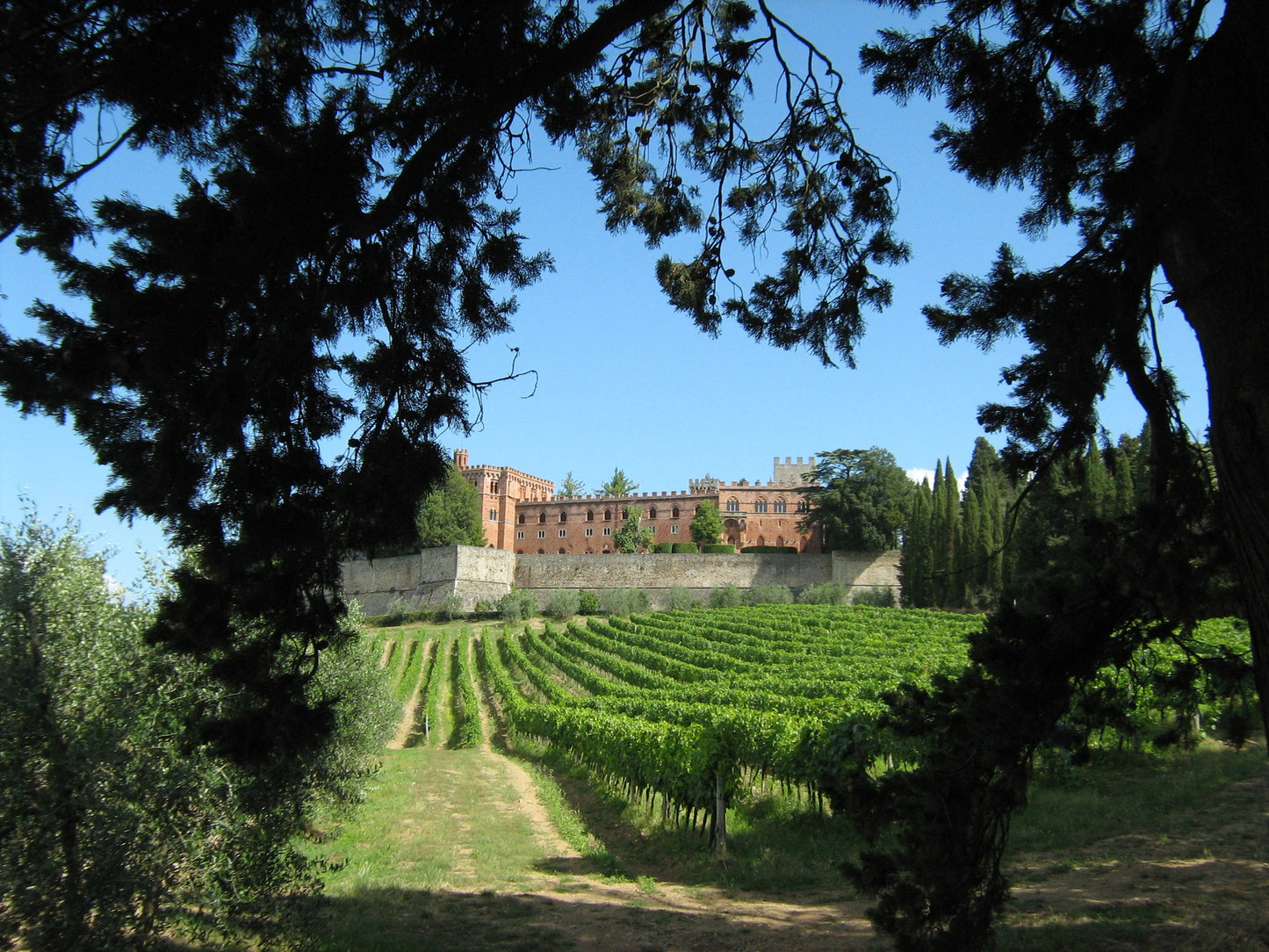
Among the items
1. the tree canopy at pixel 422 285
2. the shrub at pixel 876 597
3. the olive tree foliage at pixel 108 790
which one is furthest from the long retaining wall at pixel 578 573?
the tree canopy at pixel 422 285

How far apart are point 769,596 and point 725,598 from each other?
2629mm

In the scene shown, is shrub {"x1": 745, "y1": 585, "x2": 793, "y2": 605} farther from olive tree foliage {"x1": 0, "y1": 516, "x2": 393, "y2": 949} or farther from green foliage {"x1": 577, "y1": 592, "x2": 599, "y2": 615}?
olive tree foliage {"x1": 0, "y1": 516, "x2": 393, "y2": 949}

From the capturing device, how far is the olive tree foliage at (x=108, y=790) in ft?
22.3

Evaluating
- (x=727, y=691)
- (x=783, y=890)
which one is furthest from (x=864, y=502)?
(x=783, y=890)

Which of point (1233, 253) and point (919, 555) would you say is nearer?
point (1233, 253)

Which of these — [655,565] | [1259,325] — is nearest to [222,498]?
[1259,325]

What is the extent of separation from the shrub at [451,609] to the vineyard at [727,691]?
19.0ft

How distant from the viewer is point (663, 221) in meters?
6.71

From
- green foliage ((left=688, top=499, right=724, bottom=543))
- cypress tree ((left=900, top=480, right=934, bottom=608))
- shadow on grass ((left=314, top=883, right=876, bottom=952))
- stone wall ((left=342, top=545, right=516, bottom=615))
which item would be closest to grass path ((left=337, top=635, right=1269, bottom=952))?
shadow on grass ((left=314, top=883, right=876, bottom=952))

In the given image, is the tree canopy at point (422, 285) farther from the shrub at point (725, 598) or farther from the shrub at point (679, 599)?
the shrub at point (679, 599)

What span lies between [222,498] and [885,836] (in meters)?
8.83

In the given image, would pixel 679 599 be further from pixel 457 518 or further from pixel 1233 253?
pixel 1233 253

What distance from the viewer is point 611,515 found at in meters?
74.2

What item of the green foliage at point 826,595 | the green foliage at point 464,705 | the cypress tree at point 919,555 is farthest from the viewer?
the green foliage at point 826,595
